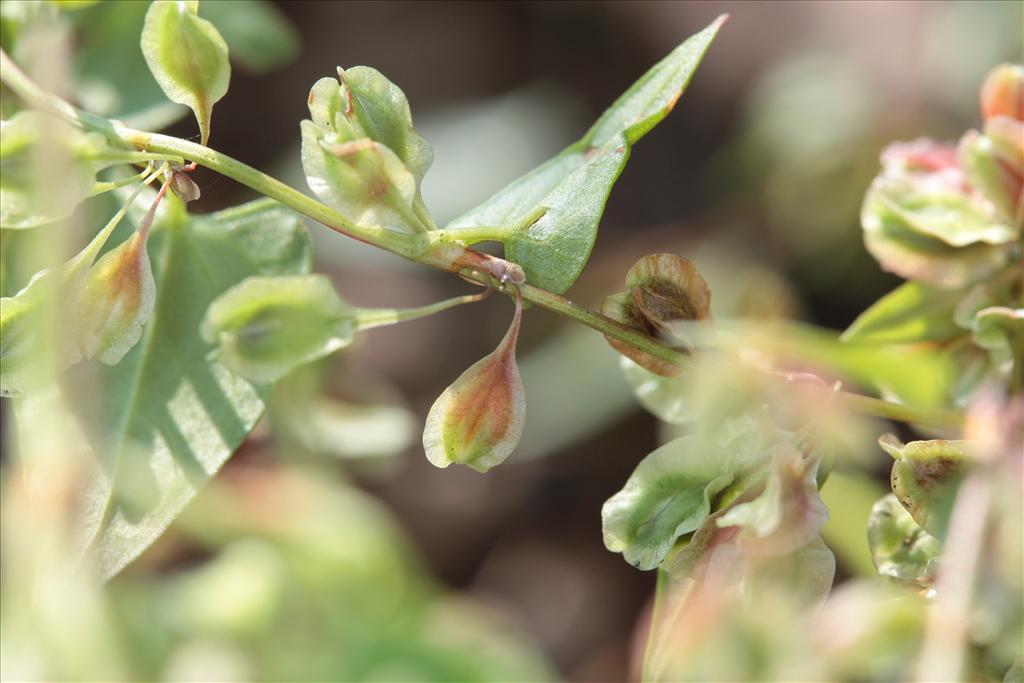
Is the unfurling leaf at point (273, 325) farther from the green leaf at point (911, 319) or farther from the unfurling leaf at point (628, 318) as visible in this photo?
the green leaf at point (911, 319)

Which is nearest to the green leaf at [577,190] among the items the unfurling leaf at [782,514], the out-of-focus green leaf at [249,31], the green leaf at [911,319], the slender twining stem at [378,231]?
the slender twining stem at [378,231]

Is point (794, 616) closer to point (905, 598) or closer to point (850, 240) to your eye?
point (905, 598)

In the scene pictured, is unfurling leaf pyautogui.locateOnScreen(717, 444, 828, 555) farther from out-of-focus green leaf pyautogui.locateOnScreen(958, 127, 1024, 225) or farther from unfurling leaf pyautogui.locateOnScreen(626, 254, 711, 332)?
out-of-focus green leaf pyautogui.locateOnScreen(958, 127, 1024, 225)

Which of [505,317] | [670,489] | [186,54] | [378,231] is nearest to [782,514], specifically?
[670,489]

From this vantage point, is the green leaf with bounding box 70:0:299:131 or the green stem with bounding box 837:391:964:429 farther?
the green leaf with bounding box 70:0:299:131

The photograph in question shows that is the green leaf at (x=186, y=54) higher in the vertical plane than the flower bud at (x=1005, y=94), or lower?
higher

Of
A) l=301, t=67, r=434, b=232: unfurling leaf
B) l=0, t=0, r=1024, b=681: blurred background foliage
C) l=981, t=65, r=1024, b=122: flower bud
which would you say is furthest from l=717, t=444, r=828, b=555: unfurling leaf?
l=0, t=0, r=1024, b=681: blurred background foliage

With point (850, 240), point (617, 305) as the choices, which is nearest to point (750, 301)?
point (850, 240)
